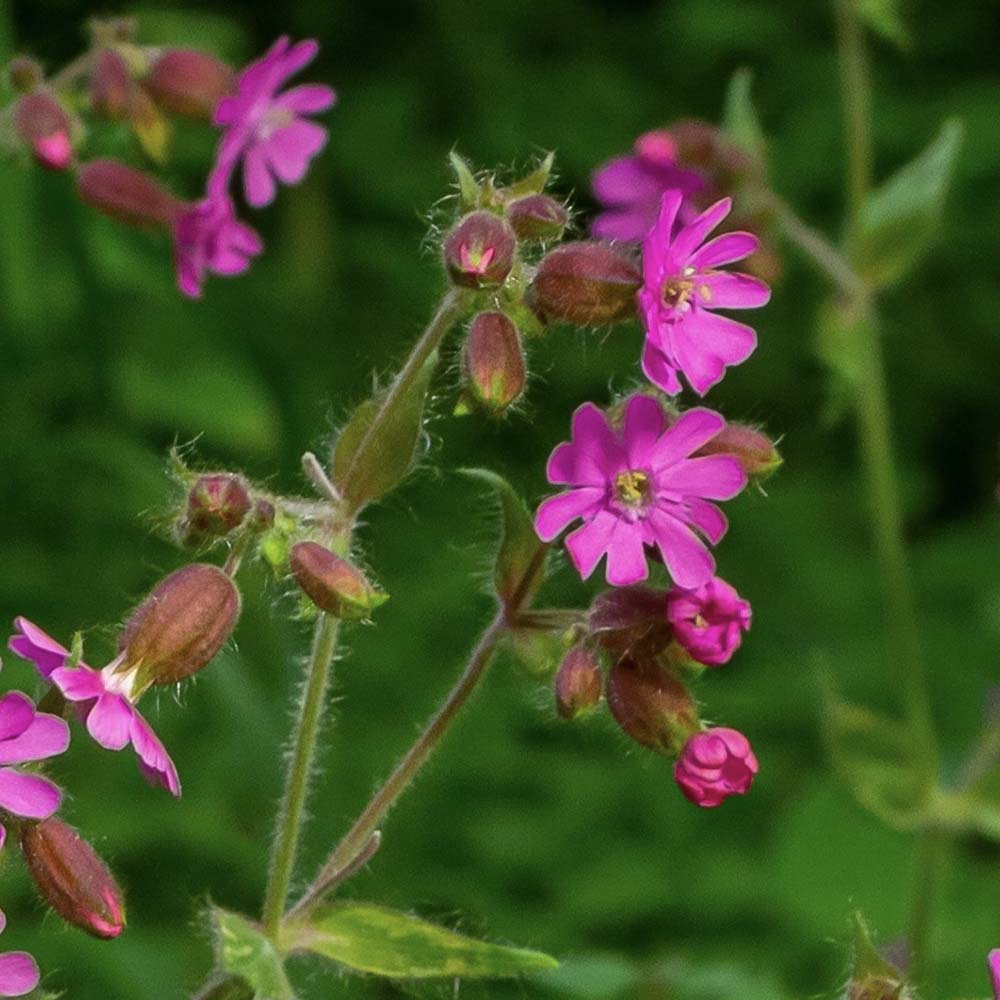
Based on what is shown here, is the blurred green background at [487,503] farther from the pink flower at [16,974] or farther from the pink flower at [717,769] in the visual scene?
the pink flower at [16,974]

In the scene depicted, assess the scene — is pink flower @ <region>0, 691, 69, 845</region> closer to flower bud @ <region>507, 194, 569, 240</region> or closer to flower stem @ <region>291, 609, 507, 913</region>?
flower stem @ <region>291, 609, 507, 913</region>

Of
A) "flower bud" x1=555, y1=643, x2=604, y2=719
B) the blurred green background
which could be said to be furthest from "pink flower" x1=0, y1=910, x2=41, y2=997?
the blurred green background

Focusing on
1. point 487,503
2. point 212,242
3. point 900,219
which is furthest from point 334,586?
point 487,503

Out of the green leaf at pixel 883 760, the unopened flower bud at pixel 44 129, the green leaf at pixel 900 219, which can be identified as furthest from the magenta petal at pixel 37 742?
the green leaf at pixel 900 219

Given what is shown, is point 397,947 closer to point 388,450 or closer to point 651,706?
point 651,706

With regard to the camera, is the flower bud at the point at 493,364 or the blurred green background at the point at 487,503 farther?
the blurred green background at the point at 487,503

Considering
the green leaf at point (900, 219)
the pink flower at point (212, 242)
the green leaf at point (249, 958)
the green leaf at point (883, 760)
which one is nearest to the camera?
the green leaf at point (249, 958)

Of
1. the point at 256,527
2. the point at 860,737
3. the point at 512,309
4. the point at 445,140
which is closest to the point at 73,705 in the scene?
the point at 256,527

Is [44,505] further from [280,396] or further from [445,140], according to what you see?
[445,140]
